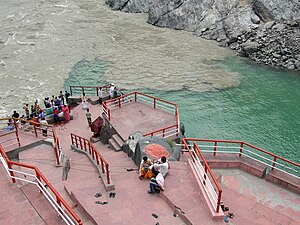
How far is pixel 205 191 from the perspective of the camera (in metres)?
11.7

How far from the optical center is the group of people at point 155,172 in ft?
39.0

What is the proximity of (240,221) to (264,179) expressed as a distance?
3.97m

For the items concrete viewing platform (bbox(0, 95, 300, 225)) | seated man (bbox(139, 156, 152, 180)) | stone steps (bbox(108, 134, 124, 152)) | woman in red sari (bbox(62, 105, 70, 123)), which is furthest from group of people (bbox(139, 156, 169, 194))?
woman in red sari (bbox(62, 105, 70, 123))

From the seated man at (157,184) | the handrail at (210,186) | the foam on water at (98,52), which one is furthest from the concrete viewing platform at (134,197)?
the foam on water at (98,52)

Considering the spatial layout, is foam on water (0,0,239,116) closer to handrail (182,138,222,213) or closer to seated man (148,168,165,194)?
seated man (148,168,165,194)

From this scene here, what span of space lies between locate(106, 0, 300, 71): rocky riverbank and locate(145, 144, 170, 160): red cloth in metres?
30.1

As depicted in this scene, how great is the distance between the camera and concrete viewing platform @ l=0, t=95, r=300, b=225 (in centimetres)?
1051

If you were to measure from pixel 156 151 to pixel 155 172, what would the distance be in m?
2.20

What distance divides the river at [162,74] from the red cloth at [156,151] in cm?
1148

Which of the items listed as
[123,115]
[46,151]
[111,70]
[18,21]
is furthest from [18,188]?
[18,21]

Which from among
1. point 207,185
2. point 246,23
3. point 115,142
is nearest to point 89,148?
point 115,142

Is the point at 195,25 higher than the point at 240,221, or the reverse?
the point at 195,25

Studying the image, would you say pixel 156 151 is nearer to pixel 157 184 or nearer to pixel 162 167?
pixel 162 167

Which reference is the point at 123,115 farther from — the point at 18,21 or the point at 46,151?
the point at 18,21
